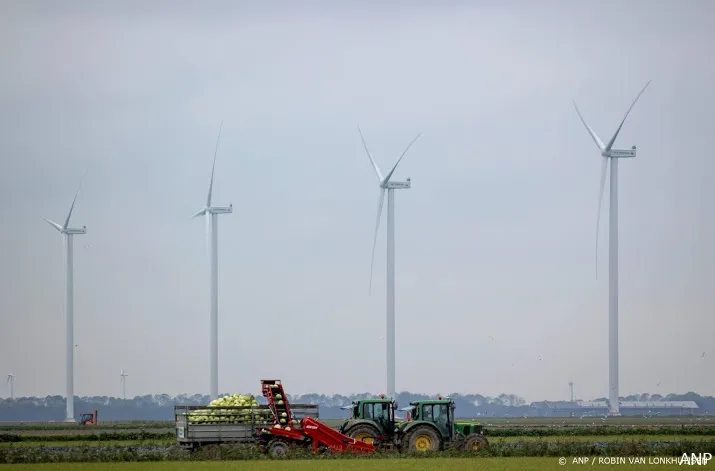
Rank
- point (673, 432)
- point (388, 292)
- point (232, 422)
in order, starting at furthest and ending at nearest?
1. point (388, 292)
2. point (673, 432)
3. point (232, 422)

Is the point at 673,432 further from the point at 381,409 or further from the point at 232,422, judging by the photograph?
the point at 232,422

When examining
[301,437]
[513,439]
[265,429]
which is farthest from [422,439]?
[513,439]

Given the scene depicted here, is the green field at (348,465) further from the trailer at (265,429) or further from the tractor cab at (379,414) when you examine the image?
the tractor cab at (379,414)

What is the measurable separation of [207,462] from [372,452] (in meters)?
6.88

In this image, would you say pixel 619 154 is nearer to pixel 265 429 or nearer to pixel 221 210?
pixel 221 210

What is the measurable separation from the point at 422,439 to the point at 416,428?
20.2 inches

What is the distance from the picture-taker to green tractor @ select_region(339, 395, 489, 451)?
181ft

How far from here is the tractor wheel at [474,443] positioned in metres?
55.1

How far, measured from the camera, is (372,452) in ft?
178

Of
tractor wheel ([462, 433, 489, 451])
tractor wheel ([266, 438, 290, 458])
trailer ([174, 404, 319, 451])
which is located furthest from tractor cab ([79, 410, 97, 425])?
tractor wheel ([462, 433, 489, 451])

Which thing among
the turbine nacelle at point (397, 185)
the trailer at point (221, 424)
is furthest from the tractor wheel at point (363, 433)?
the turbine nacelle at point (397, 185)

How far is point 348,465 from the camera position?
48.4 metres

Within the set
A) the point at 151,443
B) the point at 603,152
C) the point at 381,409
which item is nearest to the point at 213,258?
the point at 603,152

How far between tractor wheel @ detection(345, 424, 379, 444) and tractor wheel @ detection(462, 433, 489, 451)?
13.1 feet
